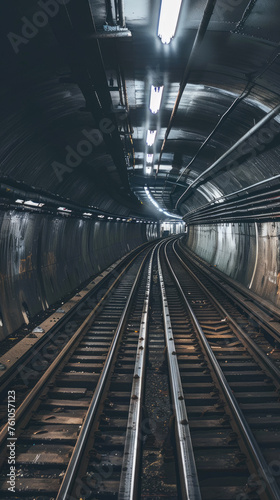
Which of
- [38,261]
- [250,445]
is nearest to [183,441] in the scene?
[250,445]

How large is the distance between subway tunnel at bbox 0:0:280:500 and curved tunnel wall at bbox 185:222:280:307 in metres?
0.10

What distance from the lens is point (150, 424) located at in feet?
15.8

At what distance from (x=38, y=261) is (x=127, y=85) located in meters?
5.63

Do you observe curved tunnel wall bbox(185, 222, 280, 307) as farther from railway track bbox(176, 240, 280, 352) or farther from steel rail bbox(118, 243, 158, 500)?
steel rail bbox(118, 243, 158, 500)

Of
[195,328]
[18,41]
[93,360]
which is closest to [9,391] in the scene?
[93,360]

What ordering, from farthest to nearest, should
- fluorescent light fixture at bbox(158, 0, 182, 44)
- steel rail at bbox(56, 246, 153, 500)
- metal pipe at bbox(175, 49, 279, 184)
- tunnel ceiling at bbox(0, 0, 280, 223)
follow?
metal pipe at bbox(175, 49, 279, 184)
tunnel ceiling at bbox(0, 0, 280, 223)
fluorescent light fixture at bbox(158, 0, 182, 44)
steel rail at bbox(56, 246, 153, 500)

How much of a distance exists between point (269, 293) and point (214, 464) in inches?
307

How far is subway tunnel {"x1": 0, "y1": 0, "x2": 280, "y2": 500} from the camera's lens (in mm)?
4543

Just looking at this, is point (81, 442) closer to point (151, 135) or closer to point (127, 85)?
point (127, 85)

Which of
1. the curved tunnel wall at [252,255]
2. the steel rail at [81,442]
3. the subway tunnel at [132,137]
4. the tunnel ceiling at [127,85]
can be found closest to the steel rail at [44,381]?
the subway tunnel at [132,137]

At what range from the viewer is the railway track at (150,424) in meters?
3.62

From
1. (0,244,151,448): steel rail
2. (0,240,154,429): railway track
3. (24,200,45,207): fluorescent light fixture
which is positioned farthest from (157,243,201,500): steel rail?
(24,200,45,207): fluorescent light fixture

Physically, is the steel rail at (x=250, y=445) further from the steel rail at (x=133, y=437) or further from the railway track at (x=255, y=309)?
the railway track at (x=255, y=309)

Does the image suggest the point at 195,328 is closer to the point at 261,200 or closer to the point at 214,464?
the point at 261,200
